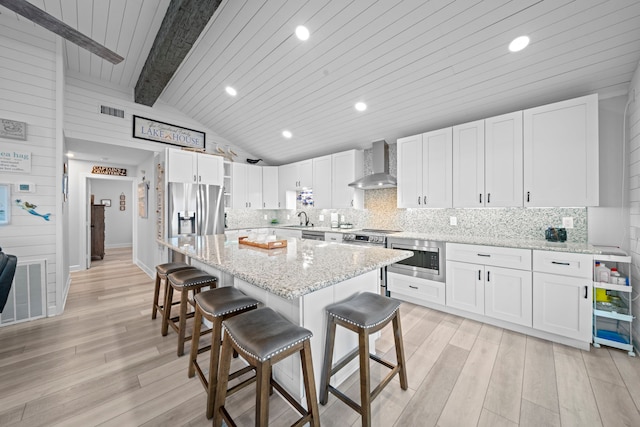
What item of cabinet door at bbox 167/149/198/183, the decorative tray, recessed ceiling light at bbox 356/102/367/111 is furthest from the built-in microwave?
cabinet door at bbox 167/149/198/183

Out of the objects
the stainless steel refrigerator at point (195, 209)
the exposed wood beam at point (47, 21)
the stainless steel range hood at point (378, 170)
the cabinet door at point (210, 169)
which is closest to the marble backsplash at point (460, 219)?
the stainless steel range hood at point (378, 170)

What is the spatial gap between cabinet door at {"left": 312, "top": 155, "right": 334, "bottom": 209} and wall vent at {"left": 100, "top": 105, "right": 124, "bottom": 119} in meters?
3.34

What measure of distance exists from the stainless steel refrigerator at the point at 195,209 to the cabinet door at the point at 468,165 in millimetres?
3945

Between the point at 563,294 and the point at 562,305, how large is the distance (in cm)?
10

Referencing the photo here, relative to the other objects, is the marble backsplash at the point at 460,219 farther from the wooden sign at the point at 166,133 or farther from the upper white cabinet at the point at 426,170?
the wooden sign at the point at 166,133

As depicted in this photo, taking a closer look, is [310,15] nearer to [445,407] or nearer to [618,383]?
[445,407]

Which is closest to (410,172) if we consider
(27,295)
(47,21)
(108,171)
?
(47,21)

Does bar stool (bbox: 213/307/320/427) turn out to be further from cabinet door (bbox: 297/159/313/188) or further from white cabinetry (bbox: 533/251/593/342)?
cabinet door (bbox: 297/159/313/188)

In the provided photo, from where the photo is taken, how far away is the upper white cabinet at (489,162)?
9.03 feet

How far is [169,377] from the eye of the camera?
6.12 feet

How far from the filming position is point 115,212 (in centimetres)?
827

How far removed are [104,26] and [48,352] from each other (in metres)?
3.43

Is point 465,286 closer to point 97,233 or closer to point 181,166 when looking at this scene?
point 181,166

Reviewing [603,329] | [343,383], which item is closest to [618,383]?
[603,329]
